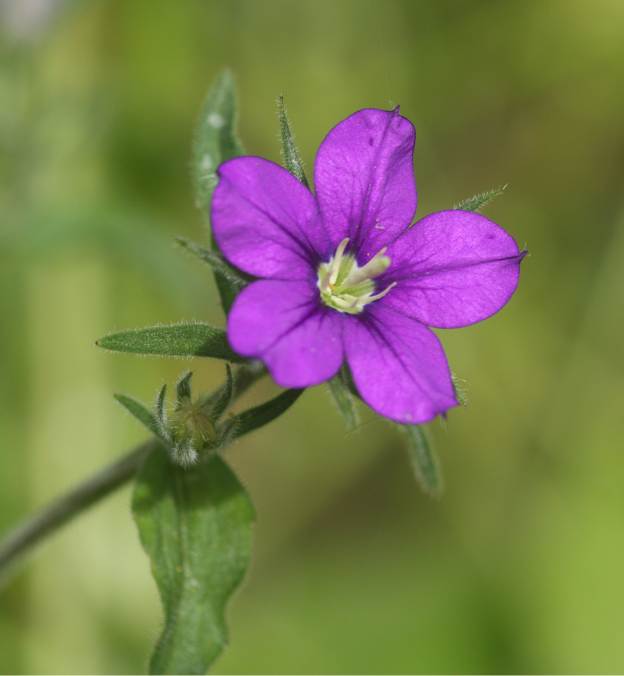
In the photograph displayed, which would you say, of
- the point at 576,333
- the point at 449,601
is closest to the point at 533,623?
the point at 449,601

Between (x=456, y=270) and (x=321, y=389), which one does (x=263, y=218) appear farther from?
(x=321, y=389)

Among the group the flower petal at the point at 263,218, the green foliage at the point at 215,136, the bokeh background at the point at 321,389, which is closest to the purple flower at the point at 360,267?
the flower petal at the point at 263,218

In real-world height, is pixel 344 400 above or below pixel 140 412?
above

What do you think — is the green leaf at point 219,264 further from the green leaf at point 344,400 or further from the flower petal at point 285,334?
the green leaf at point 344,400

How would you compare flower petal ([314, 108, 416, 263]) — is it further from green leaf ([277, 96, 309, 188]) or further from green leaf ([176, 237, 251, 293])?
green leaf ([176, 237, 251, 293])

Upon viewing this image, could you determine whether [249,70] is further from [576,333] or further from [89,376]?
[576,333]

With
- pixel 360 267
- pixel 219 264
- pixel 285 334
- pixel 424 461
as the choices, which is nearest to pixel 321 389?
pixel 424 461
